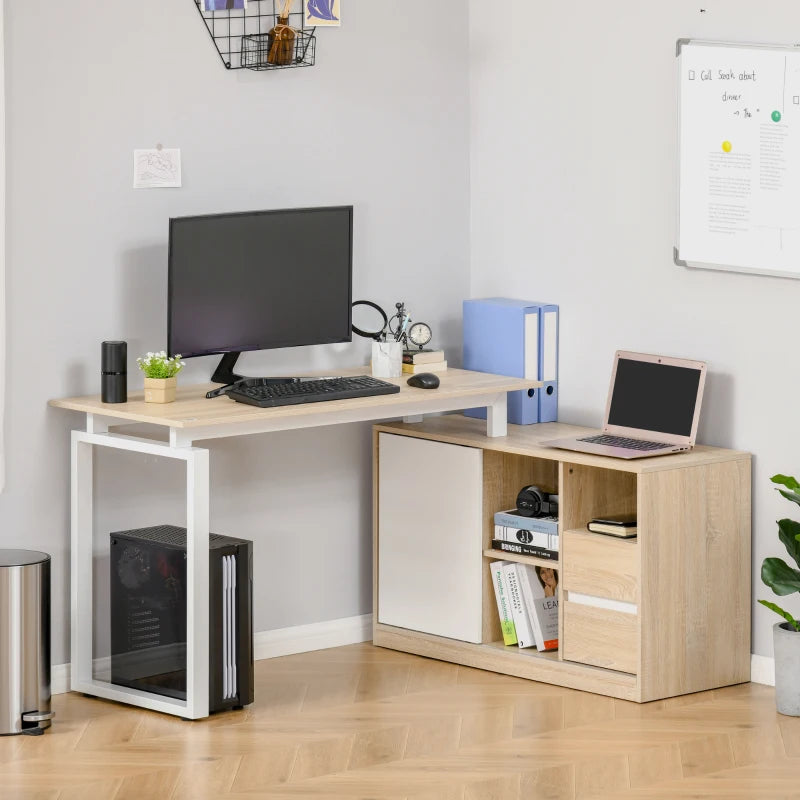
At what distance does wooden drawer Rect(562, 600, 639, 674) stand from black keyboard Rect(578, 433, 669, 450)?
46cm

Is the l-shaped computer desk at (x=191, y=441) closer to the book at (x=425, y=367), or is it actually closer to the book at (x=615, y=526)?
the book at (x=425, y=367)

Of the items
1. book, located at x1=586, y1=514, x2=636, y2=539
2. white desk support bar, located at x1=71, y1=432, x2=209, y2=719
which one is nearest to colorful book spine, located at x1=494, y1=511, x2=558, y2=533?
book, located at x1=586, y1=514, x2=636, y2=539

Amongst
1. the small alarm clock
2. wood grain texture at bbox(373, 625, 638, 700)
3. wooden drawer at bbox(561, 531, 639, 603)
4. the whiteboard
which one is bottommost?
wood grain texture at bbox(373, 625, 638, 700)

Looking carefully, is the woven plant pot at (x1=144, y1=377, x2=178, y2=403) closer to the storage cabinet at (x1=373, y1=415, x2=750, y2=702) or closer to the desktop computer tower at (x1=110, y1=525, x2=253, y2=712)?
the desktop computer tower at (x1=110, y1=525, x2=253, y2=712)

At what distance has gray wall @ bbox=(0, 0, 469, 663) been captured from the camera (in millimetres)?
4445

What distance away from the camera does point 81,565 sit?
4.53 meters

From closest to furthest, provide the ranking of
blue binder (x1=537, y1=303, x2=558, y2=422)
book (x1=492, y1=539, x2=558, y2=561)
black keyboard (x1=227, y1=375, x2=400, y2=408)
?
1. black keyboard (x1=227, y1=375, x2=400, y2=408)
2. book (x1=492, y1=539, x2=558, y2=561)
3. blue binder (x1=537, y1=303, x2=558, y2=422)

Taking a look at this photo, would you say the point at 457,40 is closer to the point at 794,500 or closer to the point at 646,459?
the point at 646,459

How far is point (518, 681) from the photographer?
4734 mm

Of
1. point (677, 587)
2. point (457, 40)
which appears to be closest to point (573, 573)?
point (677, 587)

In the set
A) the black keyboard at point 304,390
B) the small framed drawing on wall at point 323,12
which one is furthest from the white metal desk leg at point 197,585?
the small framed drawing on wall at point 323,12

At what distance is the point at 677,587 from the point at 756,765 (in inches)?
24.8

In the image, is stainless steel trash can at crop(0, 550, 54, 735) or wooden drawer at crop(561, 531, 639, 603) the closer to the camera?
stainless steel trash can at crop(0, 550, 54, 735)

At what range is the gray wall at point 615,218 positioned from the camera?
15.0ft
